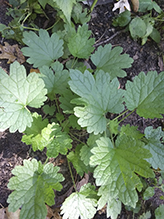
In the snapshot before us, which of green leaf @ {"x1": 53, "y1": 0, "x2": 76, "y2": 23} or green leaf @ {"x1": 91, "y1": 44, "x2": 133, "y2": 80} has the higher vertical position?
green leaf @ {"x1": 53, "y1": 0, "x2": 76, "y2": 23}

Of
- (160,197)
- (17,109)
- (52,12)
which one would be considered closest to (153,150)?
(160,197)

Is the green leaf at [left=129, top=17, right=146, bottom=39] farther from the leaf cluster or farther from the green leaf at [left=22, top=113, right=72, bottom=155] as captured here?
the green leaf at [left=22, top=113, right=72, bottom=155]

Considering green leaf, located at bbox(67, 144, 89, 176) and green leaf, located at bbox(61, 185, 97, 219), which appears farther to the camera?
green leaf, located at bbox(67, 144, 89, 176)

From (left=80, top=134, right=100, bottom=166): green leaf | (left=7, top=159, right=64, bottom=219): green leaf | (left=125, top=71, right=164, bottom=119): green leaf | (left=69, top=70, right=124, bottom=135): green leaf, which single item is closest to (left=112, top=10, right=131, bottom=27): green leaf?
(left=125, top=71, right=164, bottom=119): green leaf

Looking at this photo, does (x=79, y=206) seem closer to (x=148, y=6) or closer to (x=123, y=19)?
(x=123, y=19)

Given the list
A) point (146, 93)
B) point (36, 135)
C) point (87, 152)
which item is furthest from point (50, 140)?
point (146, 93)

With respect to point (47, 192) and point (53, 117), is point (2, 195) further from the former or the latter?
point (53, 117)
